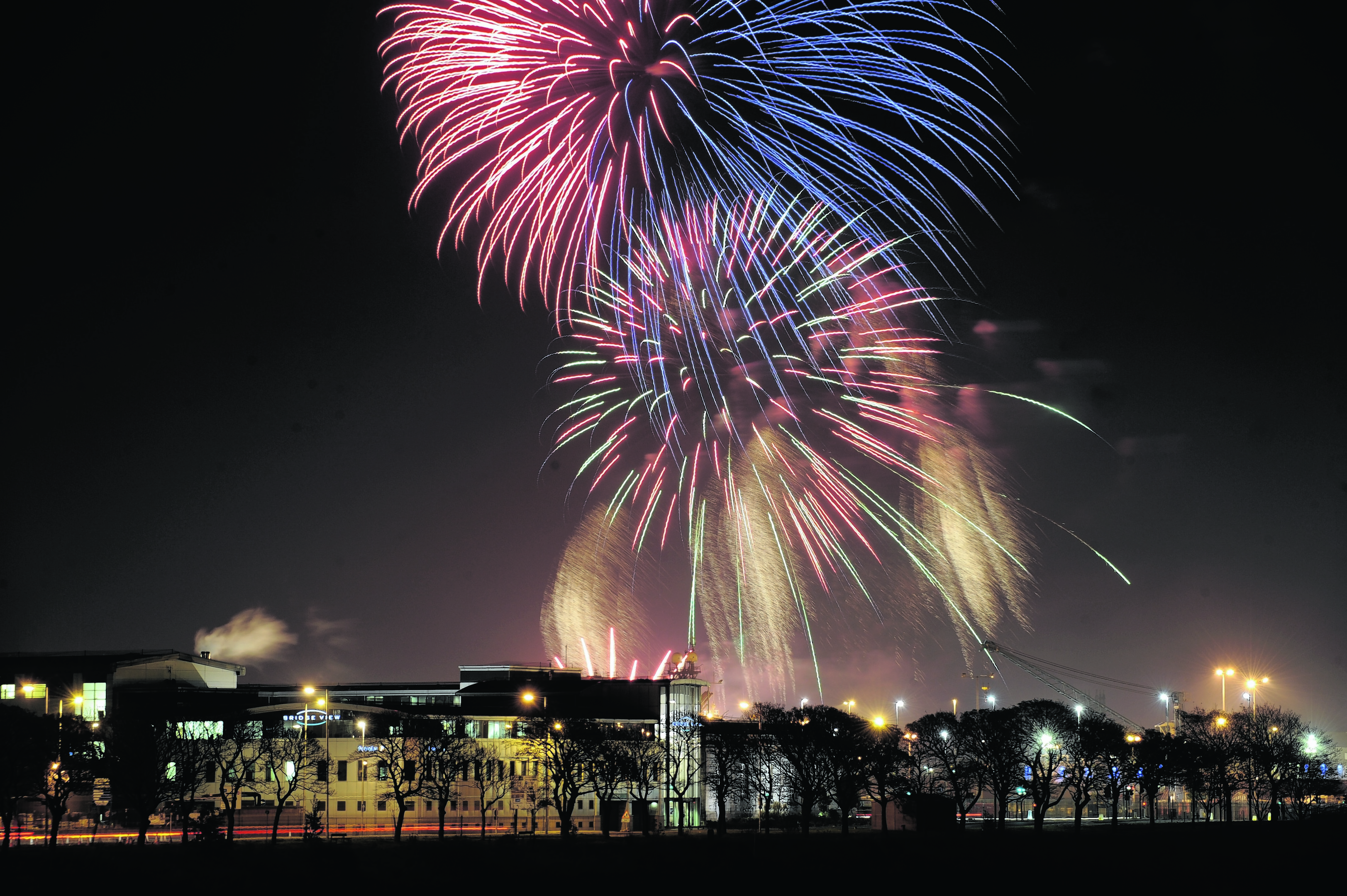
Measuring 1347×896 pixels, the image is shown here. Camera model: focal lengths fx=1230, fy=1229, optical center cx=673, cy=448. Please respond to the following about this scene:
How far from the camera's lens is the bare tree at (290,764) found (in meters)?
102

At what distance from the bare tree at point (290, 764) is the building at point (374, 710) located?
88 centimetres

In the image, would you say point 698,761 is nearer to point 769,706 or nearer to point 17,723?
point 769,706

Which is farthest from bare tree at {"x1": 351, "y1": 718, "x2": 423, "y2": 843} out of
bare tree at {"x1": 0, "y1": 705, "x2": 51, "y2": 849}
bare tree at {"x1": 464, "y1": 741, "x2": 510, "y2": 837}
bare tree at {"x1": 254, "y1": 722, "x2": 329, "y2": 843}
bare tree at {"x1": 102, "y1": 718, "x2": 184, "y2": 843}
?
bare tree at {"x1": 0, "y1": 705, "x2": 51, "y2": 849}

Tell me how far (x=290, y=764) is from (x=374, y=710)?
36.7 feet

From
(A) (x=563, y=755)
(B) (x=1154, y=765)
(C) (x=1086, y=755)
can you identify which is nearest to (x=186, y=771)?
(A) (x=563, y=755)

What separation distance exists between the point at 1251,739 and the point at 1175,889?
7455 cm

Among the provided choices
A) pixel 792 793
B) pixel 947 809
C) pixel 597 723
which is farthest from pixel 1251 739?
pixel 597 723

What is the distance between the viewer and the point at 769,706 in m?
Answer: 114

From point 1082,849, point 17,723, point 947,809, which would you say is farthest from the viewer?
point 947,809

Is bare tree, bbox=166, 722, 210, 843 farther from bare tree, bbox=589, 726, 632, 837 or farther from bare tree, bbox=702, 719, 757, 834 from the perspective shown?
bare tree, bbox=702, 719, 757, 834

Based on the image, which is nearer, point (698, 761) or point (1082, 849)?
point (1082, 849)

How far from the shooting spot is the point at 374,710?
120 meters

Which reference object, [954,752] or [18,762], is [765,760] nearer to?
[954,752]

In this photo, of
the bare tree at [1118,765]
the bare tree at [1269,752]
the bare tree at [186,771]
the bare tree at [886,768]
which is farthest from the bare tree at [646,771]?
the bare tree at [1269,752]
